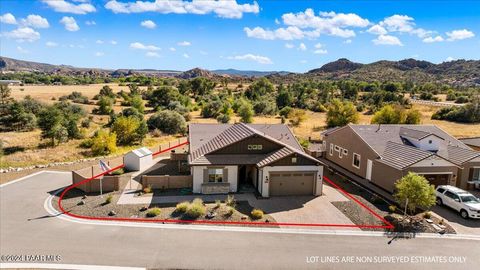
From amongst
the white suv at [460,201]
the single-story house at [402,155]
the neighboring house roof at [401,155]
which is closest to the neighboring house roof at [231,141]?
the single-story house at [402,155]

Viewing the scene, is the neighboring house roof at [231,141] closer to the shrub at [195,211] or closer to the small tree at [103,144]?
the shrub at [195,211]

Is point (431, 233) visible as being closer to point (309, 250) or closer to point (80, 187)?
point (309, 250)

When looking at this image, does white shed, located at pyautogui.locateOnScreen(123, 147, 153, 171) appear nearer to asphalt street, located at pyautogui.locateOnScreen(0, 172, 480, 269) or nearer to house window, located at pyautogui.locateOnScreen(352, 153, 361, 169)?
asphalt street, located at pyautogui.locateOnScreen(0, 172, 480, 269)

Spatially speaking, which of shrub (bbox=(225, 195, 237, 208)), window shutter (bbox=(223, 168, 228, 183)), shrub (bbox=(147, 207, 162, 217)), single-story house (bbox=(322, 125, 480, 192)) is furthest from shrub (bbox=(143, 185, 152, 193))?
single-story house (bbox=(322, 125, 480, 192))

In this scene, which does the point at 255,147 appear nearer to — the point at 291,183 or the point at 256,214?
the point at 291,183

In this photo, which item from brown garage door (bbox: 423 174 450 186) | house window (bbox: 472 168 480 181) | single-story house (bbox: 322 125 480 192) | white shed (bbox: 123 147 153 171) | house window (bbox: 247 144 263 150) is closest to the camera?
single-story house (bbox: 322 125 480 192)

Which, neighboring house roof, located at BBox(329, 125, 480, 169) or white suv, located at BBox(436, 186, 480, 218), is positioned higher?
neighboring house roof, located at BBox(329, 125, 480, 169)

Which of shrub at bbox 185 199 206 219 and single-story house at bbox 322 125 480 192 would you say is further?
single-story house at bbox 322 125 480 192
